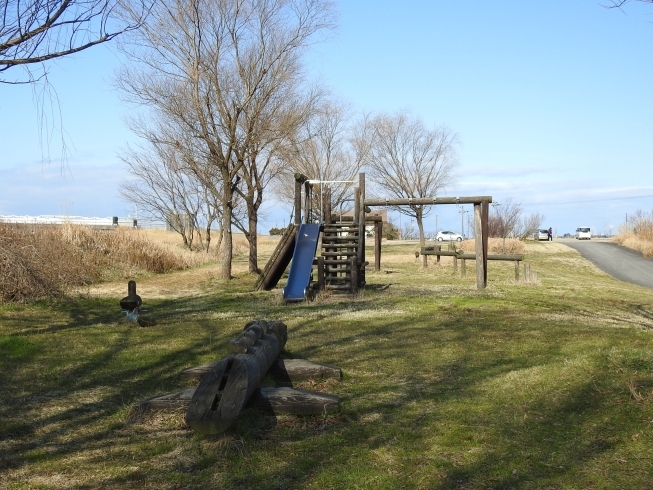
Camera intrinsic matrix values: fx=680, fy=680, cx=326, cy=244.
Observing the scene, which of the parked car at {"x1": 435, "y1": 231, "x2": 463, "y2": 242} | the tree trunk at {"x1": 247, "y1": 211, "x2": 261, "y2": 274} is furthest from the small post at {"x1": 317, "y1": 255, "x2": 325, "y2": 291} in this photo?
the parked car at {"x1": 435, "y1": 231, "x2": 463, "y2": 242}

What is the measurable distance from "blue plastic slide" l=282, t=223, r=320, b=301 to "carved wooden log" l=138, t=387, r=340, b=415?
8.43 meters

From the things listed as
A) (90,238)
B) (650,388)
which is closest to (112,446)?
(650,388)

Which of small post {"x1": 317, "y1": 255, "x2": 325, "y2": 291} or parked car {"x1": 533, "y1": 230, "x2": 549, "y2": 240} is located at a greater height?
parked car {"x1": 533, "y1": 230, "x2": 549, "y2": 240}

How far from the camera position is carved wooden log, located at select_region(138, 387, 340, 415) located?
558cm

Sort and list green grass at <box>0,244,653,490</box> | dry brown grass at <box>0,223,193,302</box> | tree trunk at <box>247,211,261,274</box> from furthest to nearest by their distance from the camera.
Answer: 1. tree trunk at <box>247,211,261,274</box>
2. dry brown grass at <box>0,223,193,302</box>
3. green grass at <box>0,244,653,490</box>

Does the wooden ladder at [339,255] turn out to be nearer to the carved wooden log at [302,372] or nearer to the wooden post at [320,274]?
the wooden post at [320,274]

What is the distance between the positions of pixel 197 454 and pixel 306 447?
2.56ft

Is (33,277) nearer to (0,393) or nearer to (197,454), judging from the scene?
(0,393)

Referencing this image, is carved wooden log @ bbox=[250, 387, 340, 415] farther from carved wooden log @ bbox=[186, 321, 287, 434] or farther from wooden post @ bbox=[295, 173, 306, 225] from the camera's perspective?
wooden post @ bbox=[295, 173, 306, 225]

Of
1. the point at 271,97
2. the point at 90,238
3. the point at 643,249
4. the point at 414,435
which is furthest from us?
the point at 643,249

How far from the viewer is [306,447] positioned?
16.3ft

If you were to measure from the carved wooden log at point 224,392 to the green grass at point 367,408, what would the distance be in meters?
0.22

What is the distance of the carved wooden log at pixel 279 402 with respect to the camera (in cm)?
558

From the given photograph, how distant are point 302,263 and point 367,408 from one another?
9998mm
